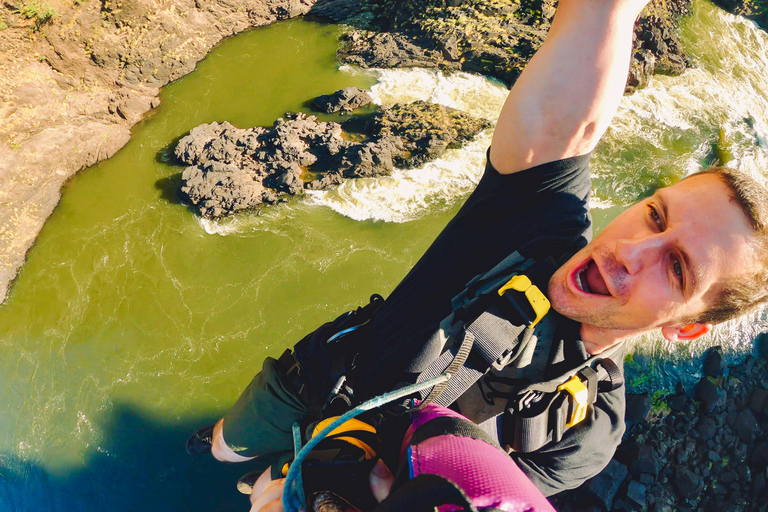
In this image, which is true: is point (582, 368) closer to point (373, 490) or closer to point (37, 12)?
point (373, 490)

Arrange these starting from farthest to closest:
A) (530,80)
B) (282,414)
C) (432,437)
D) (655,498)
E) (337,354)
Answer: (655,498) < (282,414) < (337,354) < (530,80) < (432,437)

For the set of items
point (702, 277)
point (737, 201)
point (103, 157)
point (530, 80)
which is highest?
point (530, 80)

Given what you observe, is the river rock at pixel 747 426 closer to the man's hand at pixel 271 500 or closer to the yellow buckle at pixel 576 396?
the yellow buckle at pixel 576 396

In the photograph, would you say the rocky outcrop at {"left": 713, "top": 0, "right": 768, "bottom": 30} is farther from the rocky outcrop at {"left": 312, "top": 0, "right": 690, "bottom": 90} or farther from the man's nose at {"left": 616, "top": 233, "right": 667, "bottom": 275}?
the man's nose at {"left": 616, "top": 233, "right": 667, "bottom": 275}

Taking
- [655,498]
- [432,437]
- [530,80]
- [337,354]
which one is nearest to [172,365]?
[337,354]

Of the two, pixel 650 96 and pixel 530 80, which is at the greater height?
pixel 530 80

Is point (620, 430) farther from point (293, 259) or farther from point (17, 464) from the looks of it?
point (17, 464)

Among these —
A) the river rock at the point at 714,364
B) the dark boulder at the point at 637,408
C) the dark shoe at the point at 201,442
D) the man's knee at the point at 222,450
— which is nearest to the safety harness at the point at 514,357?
the man's knee at the point at 222,450
